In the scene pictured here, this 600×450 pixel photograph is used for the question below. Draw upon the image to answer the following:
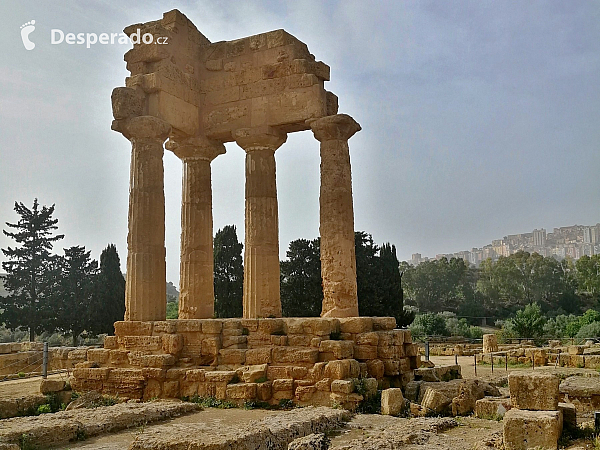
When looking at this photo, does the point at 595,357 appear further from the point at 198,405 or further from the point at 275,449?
the point at 275,449

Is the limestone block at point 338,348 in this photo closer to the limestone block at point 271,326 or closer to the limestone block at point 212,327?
the limestone block at point 271,326

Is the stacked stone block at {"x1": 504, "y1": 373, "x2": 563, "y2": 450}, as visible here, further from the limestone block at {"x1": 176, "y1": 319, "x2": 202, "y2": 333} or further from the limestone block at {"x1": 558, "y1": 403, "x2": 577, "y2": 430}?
the limestone block at {"x1": 176, "y1": 319, "x2": 202, "y2": 333}

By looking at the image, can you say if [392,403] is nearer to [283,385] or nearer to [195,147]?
[283,385]

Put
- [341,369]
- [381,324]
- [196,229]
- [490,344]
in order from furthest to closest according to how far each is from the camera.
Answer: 1. [490,344]
2. [196,229]
3. [381,324]
4. [341,369]

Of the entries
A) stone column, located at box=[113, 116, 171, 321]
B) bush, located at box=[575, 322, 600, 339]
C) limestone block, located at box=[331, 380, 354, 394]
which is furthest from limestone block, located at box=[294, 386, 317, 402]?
bush, located at box=[575, 322, 600, 339]

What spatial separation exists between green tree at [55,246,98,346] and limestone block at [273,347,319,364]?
2616 cm

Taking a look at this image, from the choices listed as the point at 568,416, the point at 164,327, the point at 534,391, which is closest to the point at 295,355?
the point at 164,327

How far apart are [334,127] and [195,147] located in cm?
434

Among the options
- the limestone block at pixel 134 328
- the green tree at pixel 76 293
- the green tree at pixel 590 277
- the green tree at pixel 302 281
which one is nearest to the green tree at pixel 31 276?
the green tree at pixel 76 293

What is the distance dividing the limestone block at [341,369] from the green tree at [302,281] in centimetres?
2251

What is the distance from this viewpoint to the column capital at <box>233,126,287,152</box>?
1583 centimetres

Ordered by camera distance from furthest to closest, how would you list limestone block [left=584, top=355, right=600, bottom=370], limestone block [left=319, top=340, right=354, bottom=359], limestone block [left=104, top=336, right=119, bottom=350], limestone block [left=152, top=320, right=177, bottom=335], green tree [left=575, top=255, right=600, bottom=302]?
green tree [left=575, top=255, right=600, bottom=302]
limestone block [left=584, top=355, right=600, bottom=370]
limestone block [left=104, top=336, right=119, bottom=350]
limestone block [left=152, top=320, right=177, bottom=335]
limestone block [left=319, top=340, right=354, bottom=359]

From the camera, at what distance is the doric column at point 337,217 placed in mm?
14422

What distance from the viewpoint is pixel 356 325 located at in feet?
42.1
